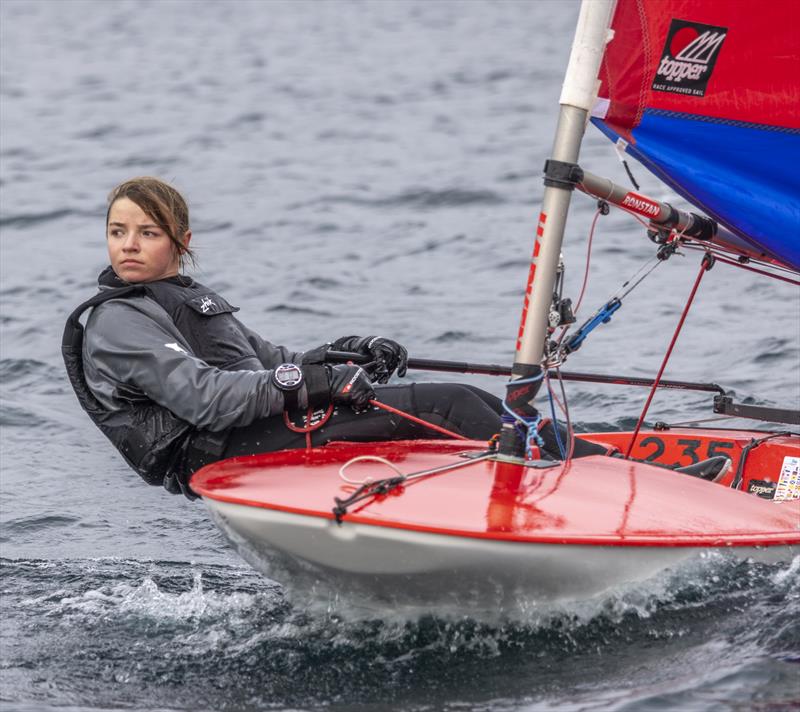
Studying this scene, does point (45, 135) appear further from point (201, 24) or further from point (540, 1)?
point (540, 1)

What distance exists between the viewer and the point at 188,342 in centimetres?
411

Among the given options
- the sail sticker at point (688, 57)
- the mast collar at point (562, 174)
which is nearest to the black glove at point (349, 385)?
the mast collar at point (562, 174)

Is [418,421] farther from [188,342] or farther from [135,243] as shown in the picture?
[135,243]

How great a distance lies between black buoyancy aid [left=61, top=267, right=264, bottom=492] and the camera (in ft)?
13.1

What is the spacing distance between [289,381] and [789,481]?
6.42 feet

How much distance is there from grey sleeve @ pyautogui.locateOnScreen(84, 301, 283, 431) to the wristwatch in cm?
2

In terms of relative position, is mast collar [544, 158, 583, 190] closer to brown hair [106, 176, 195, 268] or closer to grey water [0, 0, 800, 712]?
grey water [0, 0, 800, 712]

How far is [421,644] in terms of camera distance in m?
3.65

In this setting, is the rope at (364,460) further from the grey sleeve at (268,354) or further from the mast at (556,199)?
the grey sleeve at (268,354)

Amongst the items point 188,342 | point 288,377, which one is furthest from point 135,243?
point 288,377

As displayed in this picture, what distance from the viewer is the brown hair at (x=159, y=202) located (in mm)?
4105

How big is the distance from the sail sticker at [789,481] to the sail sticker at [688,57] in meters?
1.49

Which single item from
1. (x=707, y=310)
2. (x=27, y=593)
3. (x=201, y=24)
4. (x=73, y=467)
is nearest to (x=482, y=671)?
(x=27, y=593)

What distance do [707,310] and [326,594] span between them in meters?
5.10
